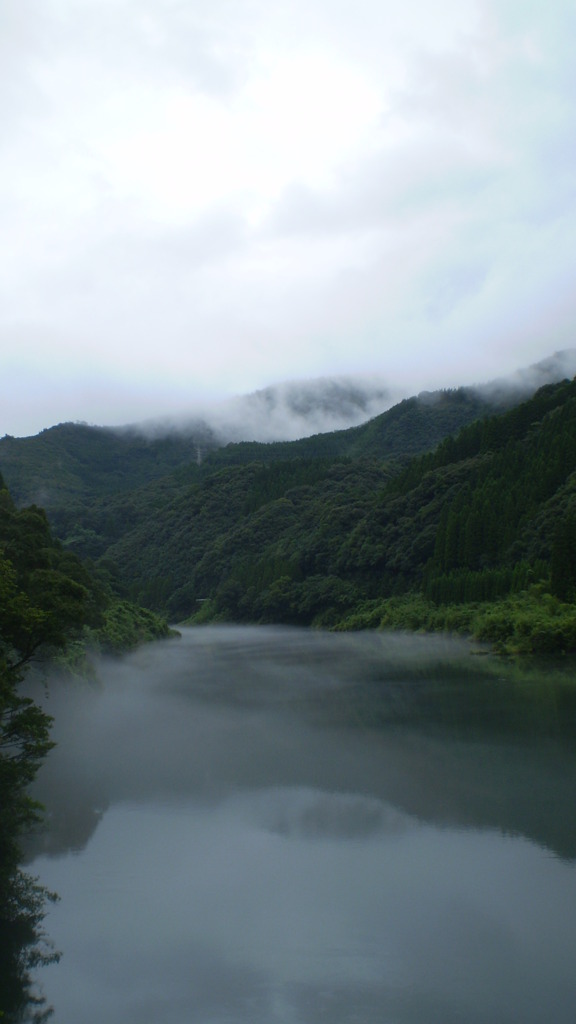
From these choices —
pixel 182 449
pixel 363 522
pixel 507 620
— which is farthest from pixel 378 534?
pixel 182 449

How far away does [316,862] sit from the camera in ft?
42.7

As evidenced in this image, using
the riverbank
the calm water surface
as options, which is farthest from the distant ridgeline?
the calm water surface

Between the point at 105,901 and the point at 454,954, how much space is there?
4994 mm

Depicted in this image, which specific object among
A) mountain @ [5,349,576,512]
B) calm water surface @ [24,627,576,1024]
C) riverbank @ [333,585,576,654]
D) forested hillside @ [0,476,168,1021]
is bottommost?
riverbank @ [333,585,576,654]

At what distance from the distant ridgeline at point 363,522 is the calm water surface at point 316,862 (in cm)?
1540

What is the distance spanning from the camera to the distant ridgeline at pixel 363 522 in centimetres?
4553

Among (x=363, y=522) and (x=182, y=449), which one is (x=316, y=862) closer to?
(x=363, y=522)

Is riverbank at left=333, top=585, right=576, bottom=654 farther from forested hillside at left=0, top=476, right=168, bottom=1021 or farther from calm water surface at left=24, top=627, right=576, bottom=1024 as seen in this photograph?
forested hillside at left=0, top=476, right=168, bottom=1021

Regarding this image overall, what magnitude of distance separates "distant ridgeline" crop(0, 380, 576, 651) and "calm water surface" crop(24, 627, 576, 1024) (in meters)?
15.4

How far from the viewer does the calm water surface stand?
30.5 feet

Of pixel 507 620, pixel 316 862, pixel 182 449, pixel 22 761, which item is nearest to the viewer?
pixel 22 761

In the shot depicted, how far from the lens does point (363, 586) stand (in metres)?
64.7

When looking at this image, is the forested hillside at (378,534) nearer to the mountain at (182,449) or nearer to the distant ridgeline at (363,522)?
the distant ridgeline at (363,522)

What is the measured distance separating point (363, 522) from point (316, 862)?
55.0 m
